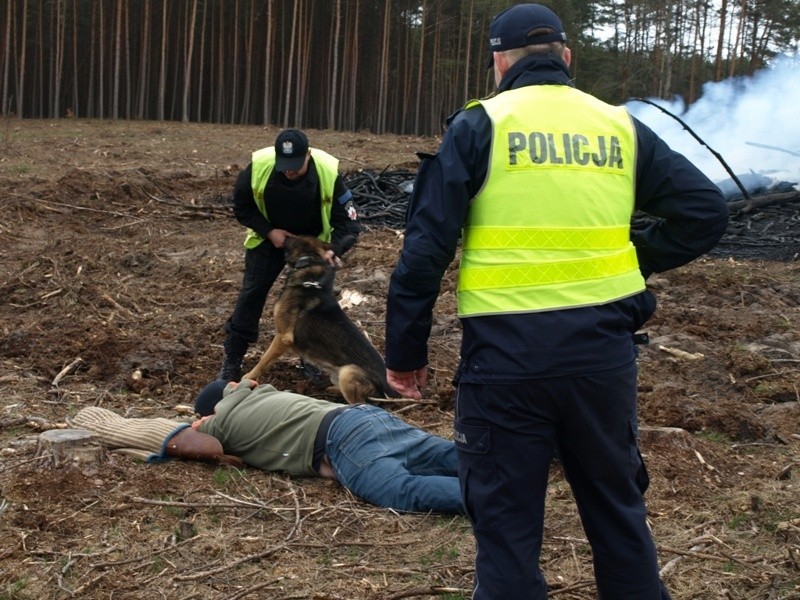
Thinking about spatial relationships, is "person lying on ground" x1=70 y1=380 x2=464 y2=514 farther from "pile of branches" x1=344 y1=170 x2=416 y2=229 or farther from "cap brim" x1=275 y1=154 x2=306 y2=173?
"pile of branches" x1=344 y1=170 x2=416 y2=229

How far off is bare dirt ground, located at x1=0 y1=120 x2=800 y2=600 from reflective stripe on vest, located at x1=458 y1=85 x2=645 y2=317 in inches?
61.6

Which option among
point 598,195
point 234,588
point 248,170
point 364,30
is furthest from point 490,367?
point 364,30

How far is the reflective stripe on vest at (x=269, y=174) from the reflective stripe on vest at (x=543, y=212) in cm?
428

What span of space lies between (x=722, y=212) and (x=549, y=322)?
31.1 inches

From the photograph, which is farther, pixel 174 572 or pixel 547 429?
pixel 174 572

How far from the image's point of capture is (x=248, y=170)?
7332mm

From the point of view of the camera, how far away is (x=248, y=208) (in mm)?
7355

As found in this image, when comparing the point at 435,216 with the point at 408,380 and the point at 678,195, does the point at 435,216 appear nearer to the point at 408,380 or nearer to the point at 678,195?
the point at 408,380

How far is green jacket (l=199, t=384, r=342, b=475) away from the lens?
17.7 ft

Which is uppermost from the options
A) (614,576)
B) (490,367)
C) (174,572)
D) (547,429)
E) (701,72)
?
(701,72)

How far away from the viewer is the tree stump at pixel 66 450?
5.17 m

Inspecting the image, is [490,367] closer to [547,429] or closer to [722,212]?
[547,429]

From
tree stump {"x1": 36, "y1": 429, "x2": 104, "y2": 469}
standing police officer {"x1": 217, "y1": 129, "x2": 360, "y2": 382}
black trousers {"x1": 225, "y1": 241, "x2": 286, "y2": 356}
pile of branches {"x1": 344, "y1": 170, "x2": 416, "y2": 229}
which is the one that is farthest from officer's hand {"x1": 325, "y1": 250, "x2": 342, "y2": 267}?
pile of branches {"x1": 344, "y1": 170, "x2": 416, "y2": 229}

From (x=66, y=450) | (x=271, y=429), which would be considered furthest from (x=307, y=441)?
(x=66, y=450)
